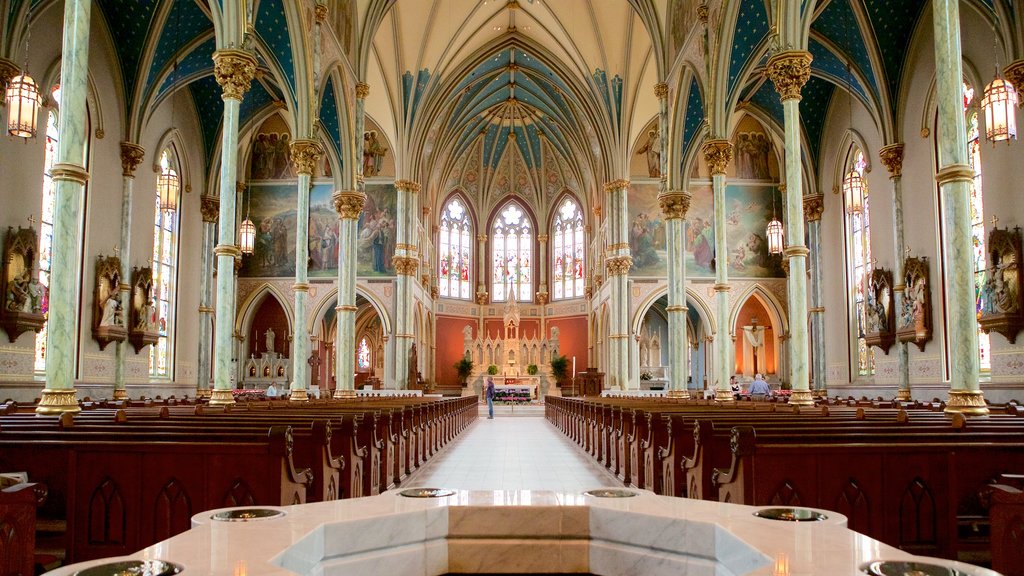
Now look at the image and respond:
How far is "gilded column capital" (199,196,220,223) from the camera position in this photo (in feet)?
91.0

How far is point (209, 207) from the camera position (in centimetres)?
2784

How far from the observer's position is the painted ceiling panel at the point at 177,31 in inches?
836

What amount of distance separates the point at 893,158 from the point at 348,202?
1507 cm

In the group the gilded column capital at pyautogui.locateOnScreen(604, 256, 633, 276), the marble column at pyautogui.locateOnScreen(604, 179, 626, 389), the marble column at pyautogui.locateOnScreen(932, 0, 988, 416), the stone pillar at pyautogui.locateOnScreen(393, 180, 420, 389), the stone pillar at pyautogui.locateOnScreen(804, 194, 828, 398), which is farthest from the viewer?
the stone pillar at pyautogui.locateOnScreen(393, 180, 420, 389)

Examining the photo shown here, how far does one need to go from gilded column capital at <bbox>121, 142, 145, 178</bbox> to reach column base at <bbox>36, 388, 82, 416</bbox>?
14139 mm

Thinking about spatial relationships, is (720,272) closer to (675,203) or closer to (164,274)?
(675,203)

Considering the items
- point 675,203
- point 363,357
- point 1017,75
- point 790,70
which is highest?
point 1017,75

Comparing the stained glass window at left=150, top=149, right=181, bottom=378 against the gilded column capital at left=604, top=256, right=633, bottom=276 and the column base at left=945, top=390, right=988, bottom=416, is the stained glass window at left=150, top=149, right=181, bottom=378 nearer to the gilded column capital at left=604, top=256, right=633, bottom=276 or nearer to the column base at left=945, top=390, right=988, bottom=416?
the gilded column capital at left=604, top=256, right=633, bottom=276

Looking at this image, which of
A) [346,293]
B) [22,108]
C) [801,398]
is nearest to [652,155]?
[346,293]

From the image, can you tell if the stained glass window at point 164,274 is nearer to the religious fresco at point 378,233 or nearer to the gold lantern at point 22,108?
the religious fresco at point 378,233

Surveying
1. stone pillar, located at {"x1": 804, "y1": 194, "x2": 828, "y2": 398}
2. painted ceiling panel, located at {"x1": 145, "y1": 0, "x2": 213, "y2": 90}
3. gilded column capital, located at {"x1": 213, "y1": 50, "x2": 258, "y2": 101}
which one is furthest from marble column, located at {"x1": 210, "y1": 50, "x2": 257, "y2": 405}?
stone pillar, located at {"x1": 804, "y1": 194, "x2": 828, "y2": 398}

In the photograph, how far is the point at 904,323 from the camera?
66.4ft

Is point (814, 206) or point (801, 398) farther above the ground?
point (814, 206)

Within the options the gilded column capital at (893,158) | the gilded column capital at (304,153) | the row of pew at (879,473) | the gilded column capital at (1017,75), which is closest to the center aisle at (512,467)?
the row of pew at (879,473)
